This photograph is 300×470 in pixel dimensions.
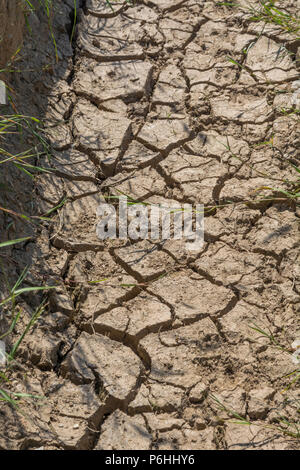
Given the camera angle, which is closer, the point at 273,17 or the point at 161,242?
the point at 161,242

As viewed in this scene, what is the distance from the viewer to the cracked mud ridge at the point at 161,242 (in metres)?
2.34

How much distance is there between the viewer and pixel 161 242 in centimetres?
289

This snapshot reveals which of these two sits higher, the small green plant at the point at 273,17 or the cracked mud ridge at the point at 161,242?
the small green plant at the point at 273,17

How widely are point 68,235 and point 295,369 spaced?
115cm

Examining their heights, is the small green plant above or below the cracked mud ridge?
above

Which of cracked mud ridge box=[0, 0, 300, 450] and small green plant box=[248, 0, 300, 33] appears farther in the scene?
small green plant box=[248, 0, 300, 33]

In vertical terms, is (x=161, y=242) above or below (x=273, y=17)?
below

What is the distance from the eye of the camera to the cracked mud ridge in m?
2.34

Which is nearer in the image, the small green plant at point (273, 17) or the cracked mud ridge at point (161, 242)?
the cracked mud ridge at point (161, 242)

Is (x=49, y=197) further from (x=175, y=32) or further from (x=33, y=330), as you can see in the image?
(x=175, y=32)
